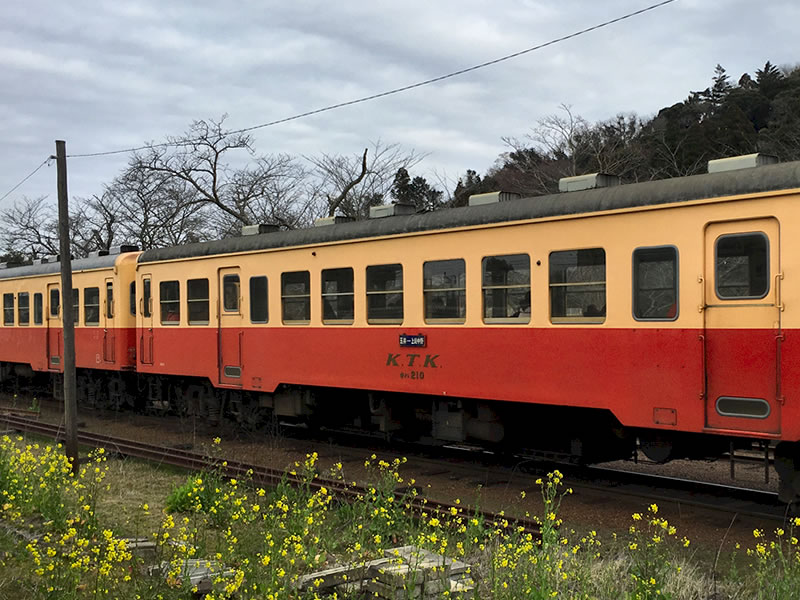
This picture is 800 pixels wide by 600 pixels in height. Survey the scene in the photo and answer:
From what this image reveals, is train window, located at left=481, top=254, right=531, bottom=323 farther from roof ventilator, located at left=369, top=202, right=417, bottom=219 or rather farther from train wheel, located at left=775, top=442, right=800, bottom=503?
train wheel, located at left=775, top=442, right=800, bottom=503

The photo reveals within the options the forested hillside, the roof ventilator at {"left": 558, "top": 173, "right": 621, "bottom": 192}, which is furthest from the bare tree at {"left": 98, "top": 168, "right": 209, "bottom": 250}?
the roof ventilator at {"left": 558, "top": 173, "right": 621, "bottom": 192}

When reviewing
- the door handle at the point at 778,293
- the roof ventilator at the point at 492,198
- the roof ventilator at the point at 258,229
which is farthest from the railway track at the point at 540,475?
the roof ventilator at the point at 258,229

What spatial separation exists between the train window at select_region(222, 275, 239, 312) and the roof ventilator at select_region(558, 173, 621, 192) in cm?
623

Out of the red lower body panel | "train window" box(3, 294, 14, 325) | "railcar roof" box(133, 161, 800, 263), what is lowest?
the red lower body panel

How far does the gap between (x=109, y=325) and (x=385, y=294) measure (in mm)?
8420

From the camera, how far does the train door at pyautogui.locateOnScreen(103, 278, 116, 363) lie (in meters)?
16.8

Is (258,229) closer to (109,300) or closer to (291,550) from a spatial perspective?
(109,300)

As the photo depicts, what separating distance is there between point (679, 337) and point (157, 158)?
3153 centimetres

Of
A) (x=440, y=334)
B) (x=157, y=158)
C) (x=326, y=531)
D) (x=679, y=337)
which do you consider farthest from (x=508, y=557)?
(x=157, y=158)

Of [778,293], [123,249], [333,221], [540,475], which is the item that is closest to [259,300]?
[333,221]

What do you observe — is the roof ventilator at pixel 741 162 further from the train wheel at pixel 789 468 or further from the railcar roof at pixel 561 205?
the train wheel at pixel 789 468

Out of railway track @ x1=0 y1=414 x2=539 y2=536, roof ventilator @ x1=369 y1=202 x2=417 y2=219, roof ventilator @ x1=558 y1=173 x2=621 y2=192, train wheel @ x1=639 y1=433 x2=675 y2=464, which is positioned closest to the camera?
railway track @ x1=0 y1=414 x2=539 y2=536

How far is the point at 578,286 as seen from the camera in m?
8.78

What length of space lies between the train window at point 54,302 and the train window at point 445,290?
11954 millimetres
